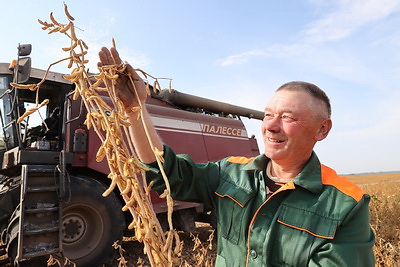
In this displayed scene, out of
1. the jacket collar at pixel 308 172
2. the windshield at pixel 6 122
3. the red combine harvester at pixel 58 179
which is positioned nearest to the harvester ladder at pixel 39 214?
the red combine harvester at pixel 58 179

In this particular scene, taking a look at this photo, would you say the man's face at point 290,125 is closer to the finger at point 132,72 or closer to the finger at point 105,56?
the finger at point 132,72

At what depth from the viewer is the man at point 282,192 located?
1.44 metres

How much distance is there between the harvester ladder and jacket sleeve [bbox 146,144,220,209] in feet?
9.93

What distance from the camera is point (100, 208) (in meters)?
5.04

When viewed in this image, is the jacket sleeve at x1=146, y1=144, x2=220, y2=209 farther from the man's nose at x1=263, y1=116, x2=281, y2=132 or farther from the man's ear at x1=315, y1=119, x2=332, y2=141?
the man's ear at x1=315, y1=119, x2=332, y2=141

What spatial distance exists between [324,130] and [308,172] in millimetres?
298

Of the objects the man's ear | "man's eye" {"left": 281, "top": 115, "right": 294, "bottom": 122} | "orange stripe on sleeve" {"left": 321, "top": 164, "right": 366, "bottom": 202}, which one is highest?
"man's eye" {"left": 281, "top": 115, "right": 294, "bottom": 122}

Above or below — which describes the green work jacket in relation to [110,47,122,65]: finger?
below

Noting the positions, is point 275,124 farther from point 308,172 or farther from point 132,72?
point 132,72

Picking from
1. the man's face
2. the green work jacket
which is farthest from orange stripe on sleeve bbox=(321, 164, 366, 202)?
the man's face

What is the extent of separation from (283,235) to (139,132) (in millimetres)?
853

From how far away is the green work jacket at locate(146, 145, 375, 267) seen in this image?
1.44 metres

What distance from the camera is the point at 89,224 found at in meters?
5.07

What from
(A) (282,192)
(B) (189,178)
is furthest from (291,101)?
(B) (189,178)
